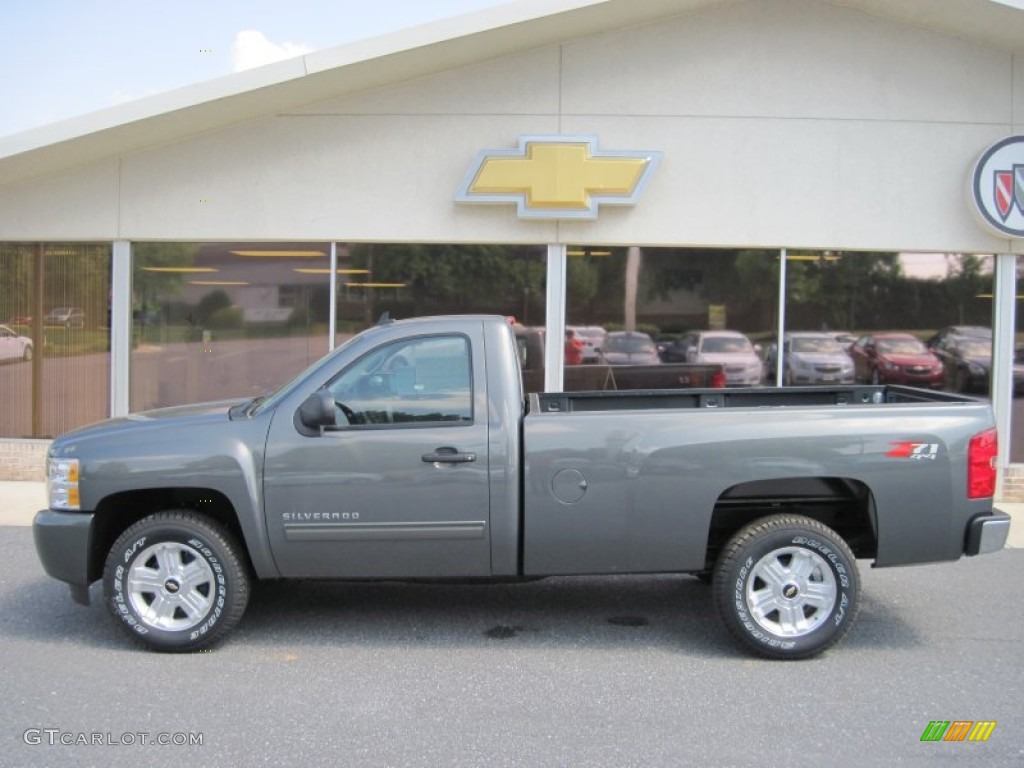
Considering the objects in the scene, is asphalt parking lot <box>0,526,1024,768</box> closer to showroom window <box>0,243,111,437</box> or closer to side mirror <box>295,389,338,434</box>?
side mirror <box>295,389,338,434</box>

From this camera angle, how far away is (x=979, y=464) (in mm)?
5641

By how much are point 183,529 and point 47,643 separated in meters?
1.11

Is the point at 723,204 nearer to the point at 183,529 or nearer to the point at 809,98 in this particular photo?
the point at 809,98

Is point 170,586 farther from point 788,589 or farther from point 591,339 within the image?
point 591,339

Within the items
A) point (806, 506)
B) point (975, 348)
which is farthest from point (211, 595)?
point (975, 348)

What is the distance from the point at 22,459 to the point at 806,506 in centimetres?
889

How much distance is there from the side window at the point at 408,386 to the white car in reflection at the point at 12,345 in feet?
24.3

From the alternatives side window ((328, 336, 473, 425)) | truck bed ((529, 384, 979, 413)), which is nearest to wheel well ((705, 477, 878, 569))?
truck bed ((529, 384, 979, 413))

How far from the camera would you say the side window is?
18.7ft

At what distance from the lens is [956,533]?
5.64m

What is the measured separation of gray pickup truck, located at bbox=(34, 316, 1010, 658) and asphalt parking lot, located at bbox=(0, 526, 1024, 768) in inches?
16.4

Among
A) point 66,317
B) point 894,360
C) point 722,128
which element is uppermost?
point 722,128

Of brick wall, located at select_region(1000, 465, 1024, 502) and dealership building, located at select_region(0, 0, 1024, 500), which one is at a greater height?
dealership building, located at select_region(0, 0, 1024, 500)

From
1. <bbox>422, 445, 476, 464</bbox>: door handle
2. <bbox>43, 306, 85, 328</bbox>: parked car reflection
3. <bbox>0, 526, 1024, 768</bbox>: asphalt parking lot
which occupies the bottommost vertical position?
<bbox>0, 526, 1024, 768</bbox>: asphalt parking lot
